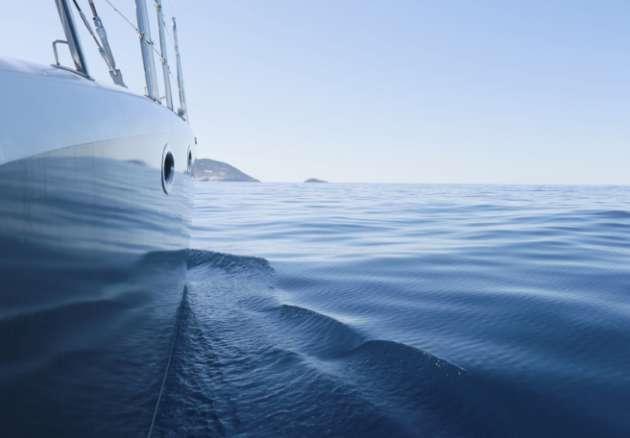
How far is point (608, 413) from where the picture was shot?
1854 millimetres

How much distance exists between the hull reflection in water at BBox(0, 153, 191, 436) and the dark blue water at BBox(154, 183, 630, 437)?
498mm

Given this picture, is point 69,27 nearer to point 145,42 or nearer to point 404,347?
point 145,42

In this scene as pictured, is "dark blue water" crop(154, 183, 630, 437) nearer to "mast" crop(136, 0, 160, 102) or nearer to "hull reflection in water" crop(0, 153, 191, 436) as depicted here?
"hull reflection in water" crop(0, 153, 191, 436)

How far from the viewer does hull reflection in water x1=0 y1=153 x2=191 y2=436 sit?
89 cm

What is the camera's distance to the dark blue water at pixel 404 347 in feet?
6.23

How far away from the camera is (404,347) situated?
8.50 feet

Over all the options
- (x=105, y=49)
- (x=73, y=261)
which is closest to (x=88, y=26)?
(x=105, y=49)

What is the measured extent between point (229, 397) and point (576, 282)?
3.52 meters

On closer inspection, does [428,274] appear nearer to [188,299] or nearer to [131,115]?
[188,299]

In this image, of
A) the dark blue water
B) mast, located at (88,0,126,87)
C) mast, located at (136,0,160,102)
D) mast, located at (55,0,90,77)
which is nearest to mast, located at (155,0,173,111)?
mast, located at (136,0,160,102)

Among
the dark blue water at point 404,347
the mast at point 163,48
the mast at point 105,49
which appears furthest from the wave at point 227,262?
the mast at point 105,49

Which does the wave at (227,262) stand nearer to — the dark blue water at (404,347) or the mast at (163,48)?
the dark blue water at (404,347)

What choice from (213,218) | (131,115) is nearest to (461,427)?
(131,115)

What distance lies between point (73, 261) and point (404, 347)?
2.03 meters
